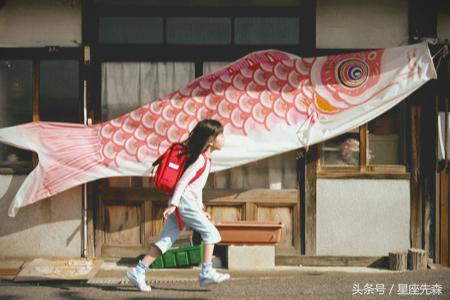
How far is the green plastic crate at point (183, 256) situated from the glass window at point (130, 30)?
3122mm

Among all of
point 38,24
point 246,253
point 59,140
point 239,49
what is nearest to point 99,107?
point 59,140

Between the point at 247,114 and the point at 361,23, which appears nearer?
the point at 247,114

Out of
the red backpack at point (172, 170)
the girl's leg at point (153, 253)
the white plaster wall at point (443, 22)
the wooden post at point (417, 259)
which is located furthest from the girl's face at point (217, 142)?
the white plaster wall at point (443, 22)

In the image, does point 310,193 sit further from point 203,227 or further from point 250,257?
point 203,227

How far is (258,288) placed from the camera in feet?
27.5

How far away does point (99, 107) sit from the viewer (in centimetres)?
999

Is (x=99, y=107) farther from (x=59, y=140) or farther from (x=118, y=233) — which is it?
(x=118, y=233)

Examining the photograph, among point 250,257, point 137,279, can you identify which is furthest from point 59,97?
point 250,257

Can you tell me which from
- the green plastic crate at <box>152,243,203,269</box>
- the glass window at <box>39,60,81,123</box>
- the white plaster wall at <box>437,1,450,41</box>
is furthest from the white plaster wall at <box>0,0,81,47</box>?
the white plaster wall at <box>437,1,450,41</box>

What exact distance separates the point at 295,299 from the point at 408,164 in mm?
3316

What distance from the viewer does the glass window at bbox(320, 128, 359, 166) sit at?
396 inches

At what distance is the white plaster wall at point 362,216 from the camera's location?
993cm

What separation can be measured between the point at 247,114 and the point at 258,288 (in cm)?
256

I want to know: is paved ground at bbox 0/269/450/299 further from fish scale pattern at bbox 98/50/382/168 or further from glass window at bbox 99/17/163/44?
glass window at bbox 99/17/163/44
